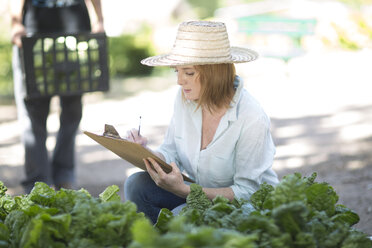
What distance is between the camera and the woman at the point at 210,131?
2508 mm

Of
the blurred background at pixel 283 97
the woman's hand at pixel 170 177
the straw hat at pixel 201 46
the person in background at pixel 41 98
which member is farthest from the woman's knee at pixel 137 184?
the blurred background at pixel 283 97

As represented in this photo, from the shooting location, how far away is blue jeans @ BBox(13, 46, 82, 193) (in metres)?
3.77

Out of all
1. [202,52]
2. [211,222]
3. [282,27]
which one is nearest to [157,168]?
[202,52]

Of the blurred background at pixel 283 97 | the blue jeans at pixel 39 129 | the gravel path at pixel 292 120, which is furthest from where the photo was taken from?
the blurred background at pixel 283 97

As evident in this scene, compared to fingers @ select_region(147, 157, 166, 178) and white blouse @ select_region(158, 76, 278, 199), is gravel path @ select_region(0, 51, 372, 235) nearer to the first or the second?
white blouse @ select_region(158, 76, 278, 199)

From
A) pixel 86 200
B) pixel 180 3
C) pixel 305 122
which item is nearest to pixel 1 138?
pixel 305 122

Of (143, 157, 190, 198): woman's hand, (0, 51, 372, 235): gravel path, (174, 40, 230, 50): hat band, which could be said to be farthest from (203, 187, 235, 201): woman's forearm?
(0, 51, 372, 235): gravel path

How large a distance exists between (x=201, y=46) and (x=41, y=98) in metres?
1.69

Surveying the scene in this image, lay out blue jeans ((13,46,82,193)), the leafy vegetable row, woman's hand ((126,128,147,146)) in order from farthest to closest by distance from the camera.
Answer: blue jeans ((13,46,82,193))
woman's hand ((126,128,147,146))
the leafy vegetable row

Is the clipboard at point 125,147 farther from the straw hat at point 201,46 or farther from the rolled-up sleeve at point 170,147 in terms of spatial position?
the straw hat at point 201,46

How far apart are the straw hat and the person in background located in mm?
1490

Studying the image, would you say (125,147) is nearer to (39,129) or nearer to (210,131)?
(210,131)

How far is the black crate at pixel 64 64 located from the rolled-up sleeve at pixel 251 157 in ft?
5.31

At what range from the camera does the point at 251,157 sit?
254 cm
